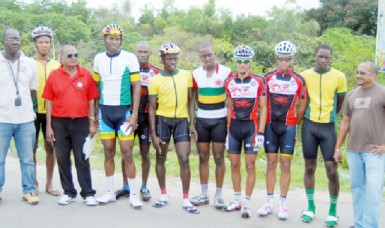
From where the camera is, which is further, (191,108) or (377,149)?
(191,108)

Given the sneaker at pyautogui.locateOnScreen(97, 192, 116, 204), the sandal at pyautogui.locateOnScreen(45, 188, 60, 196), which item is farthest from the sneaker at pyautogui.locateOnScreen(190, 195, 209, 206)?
the sandal at pyautogui.locateOnScreen(45, 188, 60, 196)

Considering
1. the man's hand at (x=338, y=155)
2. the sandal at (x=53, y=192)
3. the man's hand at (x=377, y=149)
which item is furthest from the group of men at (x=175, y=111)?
the man's hand at (x=377, y=149)

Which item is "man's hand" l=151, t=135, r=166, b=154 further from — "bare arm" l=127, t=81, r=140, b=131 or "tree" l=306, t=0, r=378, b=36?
"tree" l=306, t=0, r=378, b=36

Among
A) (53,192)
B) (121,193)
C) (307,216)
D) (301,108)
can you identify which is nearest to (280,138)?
(301,108)

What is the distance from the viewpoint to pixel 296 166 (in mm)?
11281

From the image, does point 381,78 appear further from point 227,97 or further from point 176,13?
point 176,13

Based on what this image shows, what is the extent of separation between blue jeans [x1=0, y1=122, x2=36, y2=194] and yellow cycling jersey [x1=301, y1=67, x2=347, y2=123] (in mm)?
3954

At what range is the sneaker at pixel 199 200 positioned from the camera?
690 cm

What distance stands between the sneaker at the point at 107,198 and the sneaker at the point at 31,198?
0.89 metres

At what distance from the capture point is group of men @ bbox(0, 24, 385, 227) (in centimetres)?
629

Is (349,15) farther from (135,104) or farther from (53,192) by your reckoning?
(53,192)

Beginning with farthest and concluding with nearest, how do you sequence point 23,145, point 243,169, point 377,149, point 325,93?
point 243,169 < point 23,145 < point 325,93 < point 377,149

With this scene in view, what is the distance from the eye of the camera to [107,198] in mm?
Answer: 6867

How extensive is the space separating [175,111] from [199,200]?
137cm
